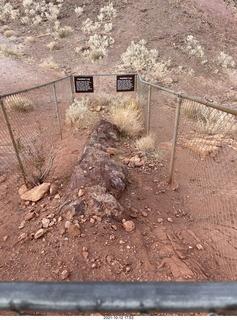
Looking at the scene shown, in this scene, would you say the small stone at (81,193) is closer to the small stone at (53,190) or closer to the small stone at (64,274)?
the small stone at (53,190)

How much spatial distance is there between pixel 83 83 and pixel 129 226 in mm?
5964

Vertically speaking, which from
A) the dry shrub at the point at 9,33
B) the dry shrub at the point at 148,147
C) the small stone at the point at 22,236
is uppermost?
the dry shrub at the point at 9,33

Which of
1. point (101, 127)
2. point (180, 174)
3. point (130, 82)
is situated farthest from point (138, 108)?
point (180, 174)

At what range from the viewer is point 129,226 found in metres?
3.08

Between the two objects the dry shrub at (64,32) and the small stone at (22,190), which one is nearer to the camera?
the small stone at (22,190)

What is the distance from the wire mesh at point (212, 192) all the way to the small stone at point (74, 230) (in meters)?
1.63

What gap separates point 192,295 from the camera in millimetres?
614

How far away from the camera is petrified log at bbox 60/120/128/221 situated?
10.3 ft

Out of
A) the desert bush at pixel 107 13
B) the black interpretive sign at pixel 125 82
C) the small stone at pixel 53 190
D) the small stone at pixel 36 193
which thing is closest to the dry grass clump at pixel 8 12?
the desert bush at pixel 107 13

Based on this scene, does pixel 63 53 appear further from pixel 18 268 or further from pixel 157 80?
pixel 18 268

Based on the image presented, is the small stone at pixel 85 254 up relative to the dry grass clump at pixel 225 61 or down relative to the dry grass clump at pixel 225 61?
down

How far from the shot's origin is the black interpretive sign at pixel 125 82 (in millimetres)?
7422

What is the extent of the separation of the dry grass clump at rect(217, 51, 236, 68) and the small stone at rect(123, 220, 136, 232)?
15.7m

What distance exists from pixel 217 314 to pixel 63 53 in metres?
18.3
